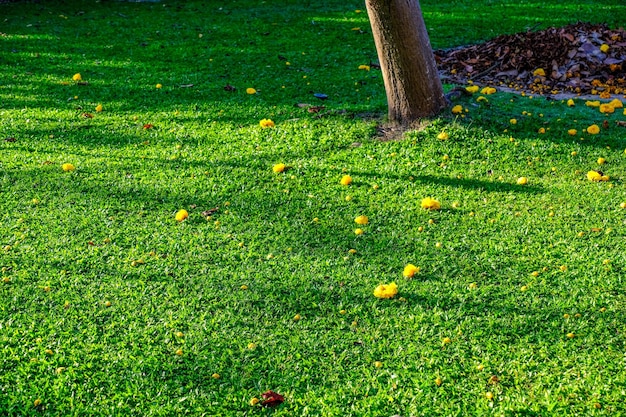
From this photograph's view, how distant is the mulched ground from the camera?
23.8ft

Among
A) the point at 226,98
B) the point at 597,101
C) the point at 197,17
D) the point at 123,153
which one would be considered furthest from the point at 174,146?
the point at 197,17

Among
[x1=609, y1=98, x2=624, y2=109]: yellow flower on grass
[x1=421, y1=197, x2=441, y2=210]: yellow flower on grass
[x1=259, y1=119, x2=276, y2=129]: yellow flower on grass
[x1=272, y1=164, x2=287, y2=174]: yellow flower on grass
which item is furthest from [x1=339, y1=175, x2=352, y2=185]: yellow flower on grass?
[x1=609, y1=98, x2=624, y2=109]: yellow flower on grass

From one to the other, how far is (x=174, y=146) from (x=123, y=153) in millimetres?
464

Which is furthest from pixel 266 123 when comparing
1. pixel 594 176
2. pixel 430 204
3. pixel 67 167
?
pixel 594 176

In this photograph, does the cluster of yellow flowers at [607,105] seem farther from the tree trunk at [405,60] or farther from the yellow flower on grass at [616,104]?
the tree trunk at [405,60]

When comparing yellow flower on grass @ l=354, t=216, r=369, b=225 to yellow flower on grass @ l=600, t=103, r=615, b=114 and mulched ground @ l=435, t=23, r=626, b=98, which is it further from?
mulched ground @ l=435, t=23, r=626, b=98

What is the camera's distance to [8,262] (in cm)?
419

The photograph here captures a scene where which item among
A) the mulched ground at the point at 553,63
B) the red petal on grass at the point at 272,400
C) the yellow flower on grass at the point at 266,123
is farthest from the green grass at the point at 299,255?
the mulched ground at the point at 553,63

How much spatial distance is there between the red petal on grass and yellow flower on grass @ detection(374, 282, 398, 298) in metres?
0.95

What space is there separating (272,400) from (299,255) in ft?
4.36

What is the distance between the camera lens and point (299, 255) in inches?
167

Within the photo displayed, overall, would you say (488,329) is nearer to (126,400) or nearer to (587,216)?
(587,216)

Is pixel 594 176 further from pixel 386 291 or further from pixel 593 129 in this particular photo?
pixel 386 291

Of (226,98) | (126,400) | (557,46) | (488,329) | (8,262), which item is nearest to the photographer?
(126,400)
